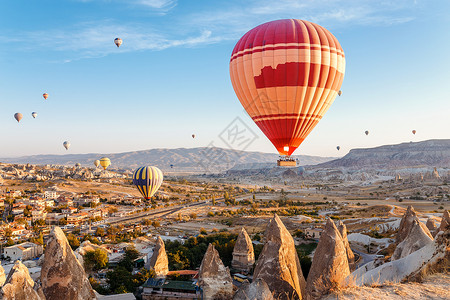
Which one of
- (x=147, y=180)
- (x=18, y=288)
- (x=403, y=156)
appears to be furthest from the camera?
(x=403, y=156)

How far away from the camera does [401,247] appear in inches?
537

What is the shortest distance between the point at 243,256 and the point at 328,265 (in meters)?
13.0

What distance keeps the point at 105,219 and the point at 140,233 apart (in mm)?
17977

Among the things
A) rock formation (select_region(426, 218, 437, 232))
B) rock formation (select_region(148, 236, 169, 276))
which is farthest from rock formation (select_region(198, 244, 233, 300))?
rock formation (select_region(426, 218, 437, 232))

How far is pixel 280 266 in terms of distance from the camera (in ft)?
36.0

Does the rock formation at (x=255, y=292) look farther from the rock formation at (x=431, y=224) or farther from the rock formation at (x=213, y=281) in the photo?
the rock formation at (x=431, y=224)

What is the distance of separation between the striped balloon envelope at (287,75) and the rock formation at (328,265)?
12.1 metres

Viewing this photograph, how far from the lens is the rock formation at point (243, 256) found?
22.6 m

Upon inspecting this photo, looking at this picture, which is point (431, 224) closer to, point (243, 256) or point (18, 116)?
point (243, 256)

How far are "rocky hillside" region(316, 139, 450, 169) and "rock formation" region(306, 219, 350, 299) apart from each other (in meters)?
153

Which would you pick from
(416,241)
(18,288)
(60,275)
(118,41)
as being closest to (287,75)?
(416,241)

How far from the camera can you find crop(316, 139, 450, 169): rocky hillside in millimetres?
148950

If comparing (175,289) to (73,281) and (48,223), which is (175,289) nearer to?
(73,281)

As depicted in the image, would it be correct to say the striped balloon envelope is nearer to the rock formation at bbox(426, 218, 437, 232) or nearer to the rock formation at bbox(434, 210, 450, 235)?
the rock formation at bbox(426, 218, 437, 232)
